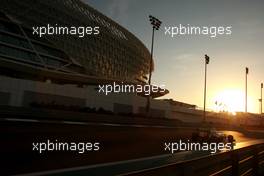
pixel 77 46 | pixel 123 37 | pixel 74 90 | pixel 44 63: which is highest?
pixel 123 37

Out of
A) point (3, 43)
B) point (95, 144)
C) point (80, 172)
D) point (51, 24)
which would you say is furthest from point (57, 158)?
point (51, 24)

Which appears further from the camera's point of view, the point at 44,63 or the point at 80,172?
the point at 44,63

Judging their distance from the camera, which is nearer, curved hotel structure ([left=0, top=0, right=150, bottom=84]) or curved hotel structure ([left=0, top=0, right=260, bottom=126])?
curved hotel structure ([left=0, top=0, right=260, bottom=126])

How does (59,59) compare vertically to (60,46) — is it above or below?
below

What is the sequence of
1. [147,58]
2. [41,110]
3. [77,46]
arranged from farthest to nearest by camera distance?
[147,58] → [77,46] → [41,110]

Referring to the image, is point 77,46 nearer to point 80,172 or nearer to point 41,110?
point 41,110

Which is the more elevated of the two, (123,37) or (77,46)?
(123,37)

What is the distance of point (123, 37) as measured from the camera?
A: 105000 mm

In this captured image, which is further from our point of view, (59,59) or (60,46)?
(60,46)

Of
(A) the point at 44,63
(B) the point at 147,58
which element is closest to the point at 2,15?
(A) the point at 44,63

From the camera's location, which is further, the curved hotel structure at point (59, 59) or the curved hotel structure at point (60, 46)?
the curved hotel structure at point (60, 46)

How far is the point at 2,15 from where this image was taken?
Answer: 65.0m

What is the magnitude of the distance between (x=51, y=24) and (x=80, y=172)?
66.1 metres

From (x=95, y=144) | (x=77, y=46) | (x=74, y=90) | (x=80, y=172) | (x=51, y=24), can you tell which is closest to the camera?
(x=80, y=172)
